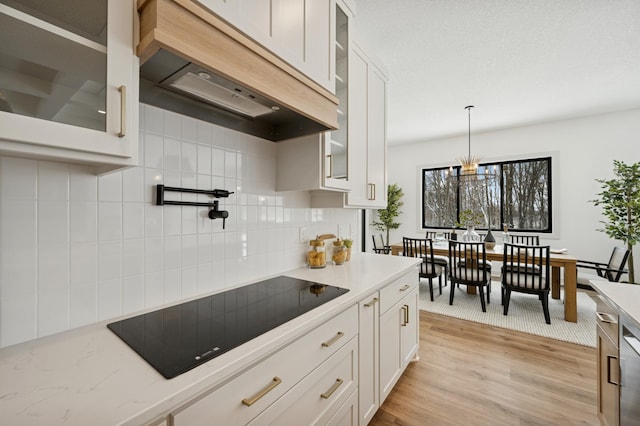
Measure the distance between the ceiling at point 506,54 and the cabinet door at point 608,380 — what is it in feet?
7.37

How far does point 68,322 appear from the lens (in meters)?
0.89

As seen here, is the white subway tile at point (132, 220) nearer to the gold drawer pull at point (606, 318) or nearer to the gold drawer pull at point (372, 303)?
the gold drawer pull at point (372, 303)

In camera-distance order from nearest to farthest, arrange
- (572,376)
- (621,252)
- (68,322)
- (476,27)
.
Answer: (68,322) < (572,376) < (476,27) < (621,252)

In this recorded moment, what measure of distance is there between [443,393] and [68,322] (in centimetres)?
212

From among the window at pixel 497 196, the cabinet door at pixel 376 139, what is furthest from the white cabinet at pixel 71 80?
the window at pixel 497 196

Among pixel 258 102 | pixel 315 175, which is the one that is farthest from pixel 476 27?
pixel 258 102

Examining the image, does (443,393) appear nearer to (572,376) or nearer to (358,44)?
(572,376)

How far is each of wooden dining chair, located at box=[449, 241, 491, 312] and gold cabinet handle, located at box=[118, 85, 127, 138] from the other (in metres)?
3.59

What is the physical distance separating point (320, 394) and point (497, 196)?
17.9 ft

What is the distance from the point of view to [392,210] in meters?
6.09

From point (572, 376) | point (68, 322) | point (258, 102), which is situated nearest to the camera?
point (68, 322)

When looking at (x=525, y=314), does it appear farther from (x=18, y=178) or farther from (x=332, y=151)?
(x=18, y=178)

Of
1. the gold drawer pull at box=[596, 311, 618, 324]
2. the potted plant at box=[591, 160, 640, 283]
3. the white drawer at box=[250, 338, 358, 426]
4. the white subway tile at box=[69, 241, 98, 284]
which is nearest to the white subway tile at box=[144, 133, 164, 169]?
the white subway tile at box=[69, 241, 98, 284]

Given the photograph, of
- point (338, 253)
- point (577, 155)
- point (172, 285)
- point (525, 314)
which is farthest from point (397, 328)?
point (577, 155)
